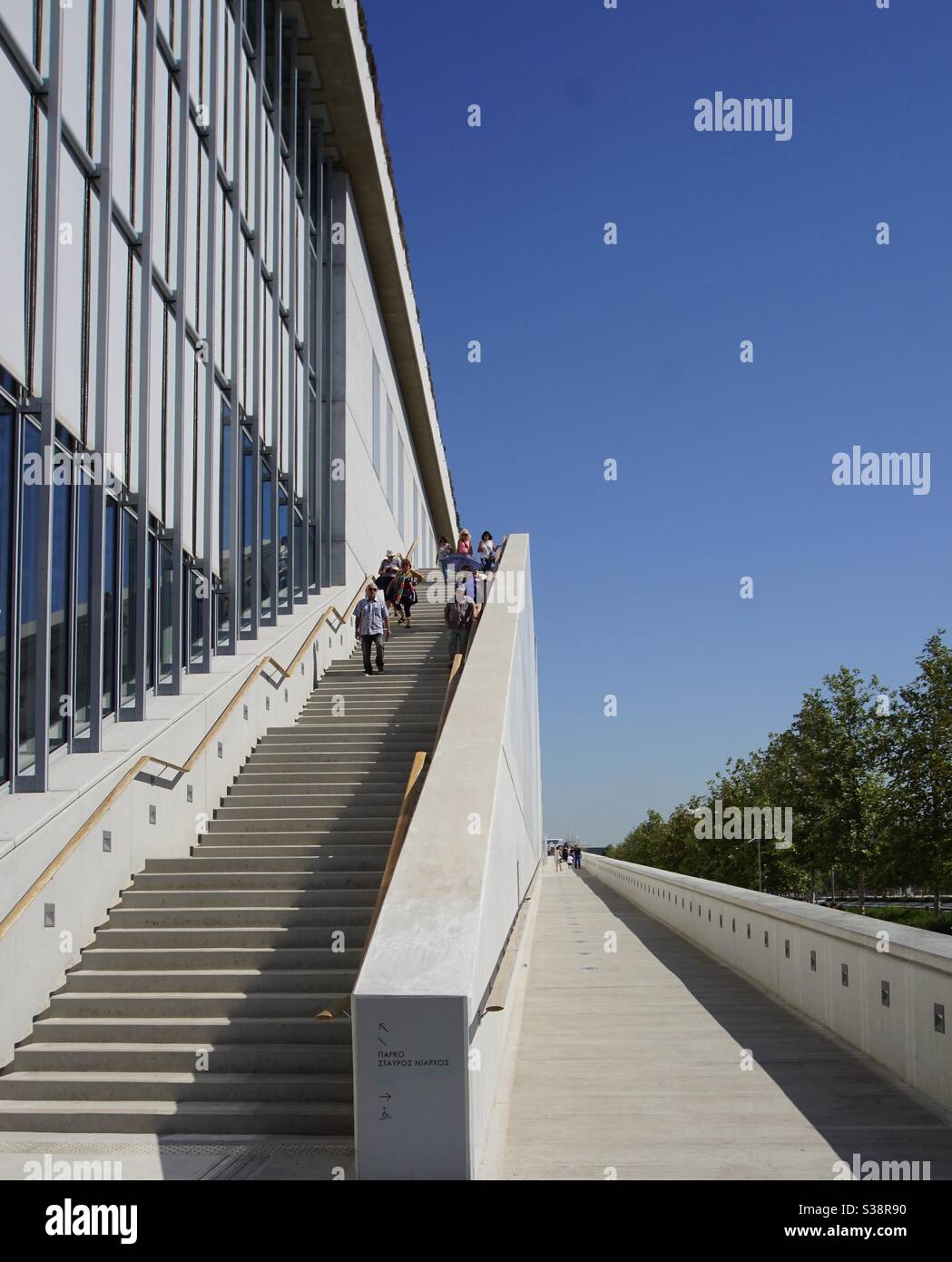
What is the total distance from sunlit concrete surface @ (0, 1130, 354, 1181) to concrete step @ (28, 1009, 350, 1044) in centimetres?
95

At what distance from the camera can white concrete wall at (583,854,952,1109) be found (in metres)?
6.62

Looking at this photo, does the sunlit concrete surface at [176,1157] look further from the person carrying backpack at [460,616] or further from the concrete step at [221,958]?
the person carrying backpack at [460,616]

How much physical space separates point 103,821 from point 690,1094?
5078mm

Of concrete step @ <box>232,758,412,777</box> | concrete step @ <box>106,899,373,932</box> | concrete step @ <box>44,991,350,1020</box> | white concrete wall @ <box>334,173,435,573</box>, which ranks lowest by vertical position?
concrete step @ <box>44,991,350,1020</box>

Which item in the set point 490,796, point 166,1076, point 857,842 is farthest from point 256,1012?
point 857,842

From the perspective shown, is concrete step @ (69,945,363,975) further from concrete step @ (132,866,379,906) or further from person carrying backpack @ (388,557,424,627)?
person carrying backpack @ (388,557,424,627)

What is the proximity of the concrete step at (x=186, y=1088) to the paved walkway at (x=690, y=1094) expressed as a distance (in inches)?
45.5

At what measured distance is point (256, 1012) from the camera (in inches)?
314

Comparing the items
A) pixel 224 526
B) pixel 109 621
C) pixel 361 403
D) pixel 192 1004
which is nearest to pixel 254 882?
pixel 192 1004

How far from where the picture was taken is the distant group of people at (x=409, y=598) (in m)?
16.8

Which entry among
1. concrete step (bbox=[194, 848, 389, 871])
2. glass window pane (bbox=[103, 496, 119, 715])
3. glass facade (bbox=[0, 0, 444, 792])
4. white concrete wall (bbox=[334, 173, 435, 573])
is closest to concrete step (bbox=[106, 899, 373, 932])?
concrete step (bbox=[194, 848, 389, 871])

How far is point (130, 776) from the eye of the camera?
10.0m

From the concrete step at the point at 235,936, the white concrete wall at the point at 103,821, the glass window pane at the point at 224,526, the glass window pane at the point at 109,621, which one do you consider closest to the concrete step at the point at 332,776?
the white concrete wall at the point at 103,821
